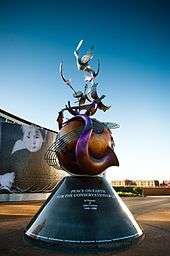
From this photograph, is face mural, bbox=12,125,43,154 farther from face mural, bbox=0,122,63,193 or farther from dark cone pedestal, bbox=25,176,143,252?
dark cone pedestal, bbox=25,176,143,252

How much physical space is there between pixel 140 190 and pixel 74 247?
97.2 feet

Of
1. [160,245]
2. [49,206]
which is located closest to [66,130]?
[49,206]

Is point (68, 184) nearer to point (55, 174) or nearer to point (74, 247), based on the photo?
point (74, 247)

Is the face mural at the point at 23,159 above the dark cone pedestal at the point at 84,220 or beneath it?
above

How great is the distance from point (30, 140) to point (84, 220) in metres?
17.2

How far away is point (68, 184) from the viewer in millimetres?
7105

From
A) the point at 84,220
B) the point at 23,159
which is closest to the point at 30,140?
the point at 23,159

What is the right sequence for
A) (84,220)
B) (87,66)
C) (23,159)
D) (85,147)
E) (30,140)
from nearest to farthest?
(84,220), (85,147), (87,66), (23,159), (30,140)

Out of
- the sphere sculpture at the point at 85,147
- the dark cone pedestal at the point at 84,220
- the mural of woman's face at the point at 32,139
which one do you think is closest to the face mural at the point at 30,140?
the mural of woman's face at the point at 32,139

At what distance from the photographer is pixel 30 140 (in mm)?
22938

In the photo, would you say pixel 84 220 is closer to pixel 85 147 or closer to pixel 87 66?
pixel 85 147

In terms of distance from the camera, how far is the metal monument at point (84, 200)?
237 inches

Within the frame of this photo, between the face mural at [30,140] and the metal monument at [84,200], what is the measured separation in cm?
1473

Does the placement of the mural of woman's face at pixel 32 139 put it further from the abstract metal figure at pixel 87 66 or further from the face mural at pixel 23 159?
the abstract metal figure at pixel 87 66
